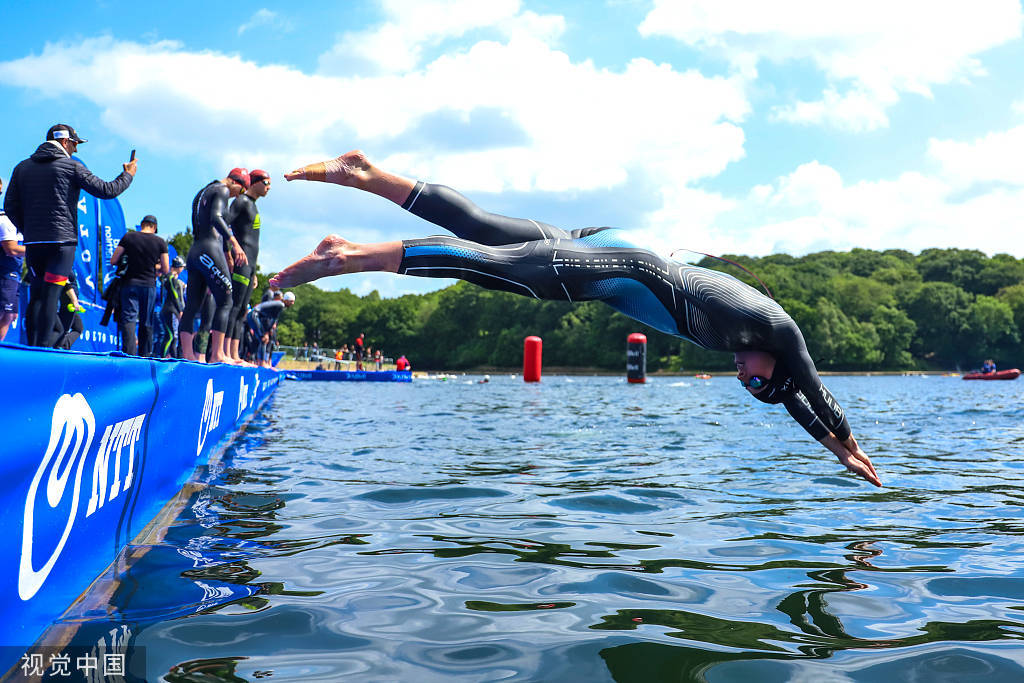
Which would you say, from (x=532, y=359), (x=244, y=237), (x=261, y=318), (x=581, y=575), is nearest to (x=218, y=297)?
(x=244, y=237)

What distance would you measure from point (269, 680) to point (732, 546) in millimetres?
2296

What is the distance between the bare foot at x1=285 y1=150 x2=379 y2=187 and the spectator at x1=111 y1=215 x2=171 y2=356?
4.22m

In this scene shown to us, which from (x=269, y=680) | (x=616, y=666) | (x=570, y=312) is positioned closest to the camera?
(x=269, y=680)

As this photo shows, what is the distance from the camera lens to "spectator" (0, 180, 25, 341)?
19.3ft

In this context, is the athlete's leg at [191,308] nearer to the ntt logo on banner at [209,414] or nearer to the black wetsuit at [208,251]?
the black wetsuit at [208,251]

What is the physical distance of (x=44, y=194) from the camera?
17.3 ft

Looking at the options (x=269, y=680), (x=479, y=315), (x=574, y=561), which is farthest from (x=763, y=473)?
(x=479, y=315)

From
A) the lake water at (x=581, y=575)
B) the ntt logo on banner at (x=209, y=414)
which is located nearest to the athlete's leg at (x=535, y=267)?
the lake water at (x=581, y=575)

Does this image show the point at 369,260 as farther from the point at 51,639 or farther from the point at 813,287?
the point at 813,287

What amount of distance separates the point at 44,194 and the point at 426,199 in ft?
11.0

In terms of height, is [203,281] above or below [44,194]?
below

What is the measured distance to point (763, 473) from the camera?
594cm

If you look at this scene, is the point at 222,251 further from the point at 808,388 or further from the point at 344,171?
the point at 808,388

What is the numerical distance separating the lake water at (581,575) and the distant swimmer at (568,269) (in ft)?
3.36
